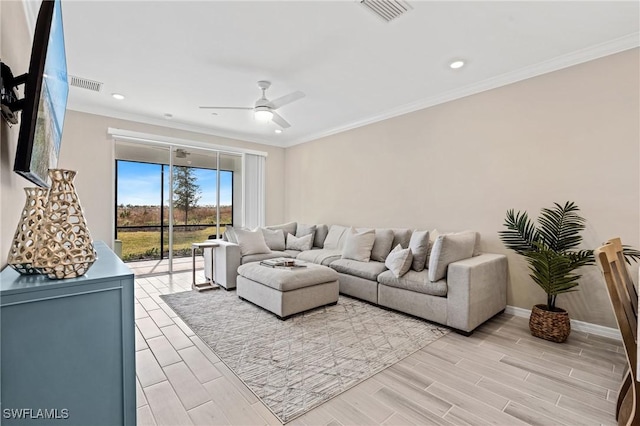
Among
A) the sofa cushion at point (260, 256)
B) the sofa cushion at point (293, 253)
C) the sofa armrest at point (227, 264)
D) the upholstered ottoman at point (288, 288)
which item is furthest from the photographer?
the sofa cushion at point (293, 253)

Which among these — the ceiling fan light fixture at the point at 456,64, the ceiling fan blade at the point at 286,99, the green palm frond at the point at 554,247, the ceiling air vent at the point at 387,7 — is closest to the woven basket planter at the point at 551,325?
the green palm frond at the point at 554,247

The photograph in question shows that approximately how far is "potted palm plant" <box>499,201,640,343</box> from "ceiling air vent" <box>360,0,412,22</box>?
7.63ft

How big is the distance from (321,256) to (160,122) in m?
3.68

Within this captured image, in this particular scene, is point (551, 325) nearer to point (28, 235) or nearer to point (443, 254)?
point (443, 254)

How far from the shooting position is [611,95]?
279 cm

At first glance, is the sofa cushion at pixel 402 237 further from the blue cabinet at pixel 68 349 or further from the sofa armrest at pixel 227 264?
the blue cabinet at pixel 68 349

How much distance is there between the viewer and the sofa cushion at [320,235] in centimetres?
549

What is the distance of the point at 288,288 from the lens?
10.4 feet

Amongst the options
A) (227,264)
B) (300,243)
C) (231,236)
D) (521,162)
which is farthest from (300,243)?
(521,162)

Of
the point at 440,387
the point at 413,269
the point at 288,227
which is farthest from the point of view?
the point at 288,227

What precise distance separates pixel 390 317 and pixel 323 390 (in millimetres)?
1522

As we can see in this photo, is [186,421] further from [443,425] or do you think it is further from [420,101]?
[420,101]

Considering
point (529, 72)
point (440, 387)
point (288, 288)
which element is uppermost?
point (529, 72)

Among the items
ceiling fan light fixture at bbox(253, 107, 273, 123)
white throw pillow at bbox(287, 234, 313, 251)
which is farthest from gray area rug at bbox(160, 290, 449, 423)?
ceiling fan light fixture at bbox(253, 107, 273, 123)
